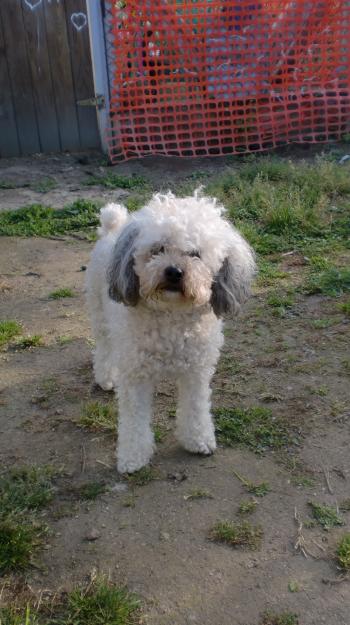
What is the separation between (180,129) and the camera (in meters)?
8.09

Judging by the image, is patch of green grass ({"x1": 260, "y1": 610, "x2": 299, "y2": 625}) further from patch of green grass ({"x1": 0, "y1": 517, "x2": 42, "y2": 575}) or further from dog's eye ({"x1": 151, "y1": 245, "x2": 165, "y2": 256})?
dog's eye ({"x1": 151, "y1": 245, "x2": 165, "y2": 256})

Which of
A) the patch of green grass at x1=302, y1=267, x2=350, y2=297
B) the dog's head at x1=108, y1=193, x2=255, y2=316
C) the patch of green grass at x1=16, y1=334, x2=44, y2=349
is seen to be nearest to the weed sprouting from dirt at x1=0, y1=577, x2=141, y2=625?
the dog's head at x1=108, y1=193, x2=255, y2=316

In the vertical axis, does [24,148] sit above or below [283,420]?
above

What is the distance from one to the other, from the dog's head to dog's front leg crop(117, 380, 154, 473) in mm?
442

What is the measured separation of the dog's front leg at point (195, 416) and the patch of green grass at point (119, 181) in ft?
14.5

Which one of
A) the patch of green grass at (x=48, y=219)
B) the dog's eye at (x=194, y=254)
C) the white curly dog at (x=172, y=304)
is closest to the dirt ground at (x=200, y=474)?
the white curly dog at (x=172, y=304)

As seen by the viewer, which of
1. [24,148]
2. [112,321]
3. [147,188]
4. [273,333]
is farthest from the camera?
[24,148]

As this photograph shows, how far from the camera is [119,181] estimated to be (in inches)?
288

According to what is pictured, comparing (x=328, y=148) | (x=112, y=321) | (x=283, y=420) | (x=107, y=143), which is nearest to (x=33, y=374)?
(x=112, y=321)

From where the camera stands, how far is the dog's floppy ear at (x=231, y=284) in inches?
112

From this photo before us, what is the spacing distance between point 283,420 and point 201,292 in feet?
3.39

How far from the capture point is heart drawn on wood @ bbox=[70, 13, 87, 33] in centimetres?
796

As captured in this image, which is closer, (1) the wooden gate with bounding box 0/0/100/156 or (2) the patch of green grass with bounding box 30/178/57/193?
(2) the patch of green grass with bounding box 30/178/57/193

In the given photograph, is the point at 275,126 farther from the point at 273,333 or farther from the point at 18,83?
the point at 273,333
